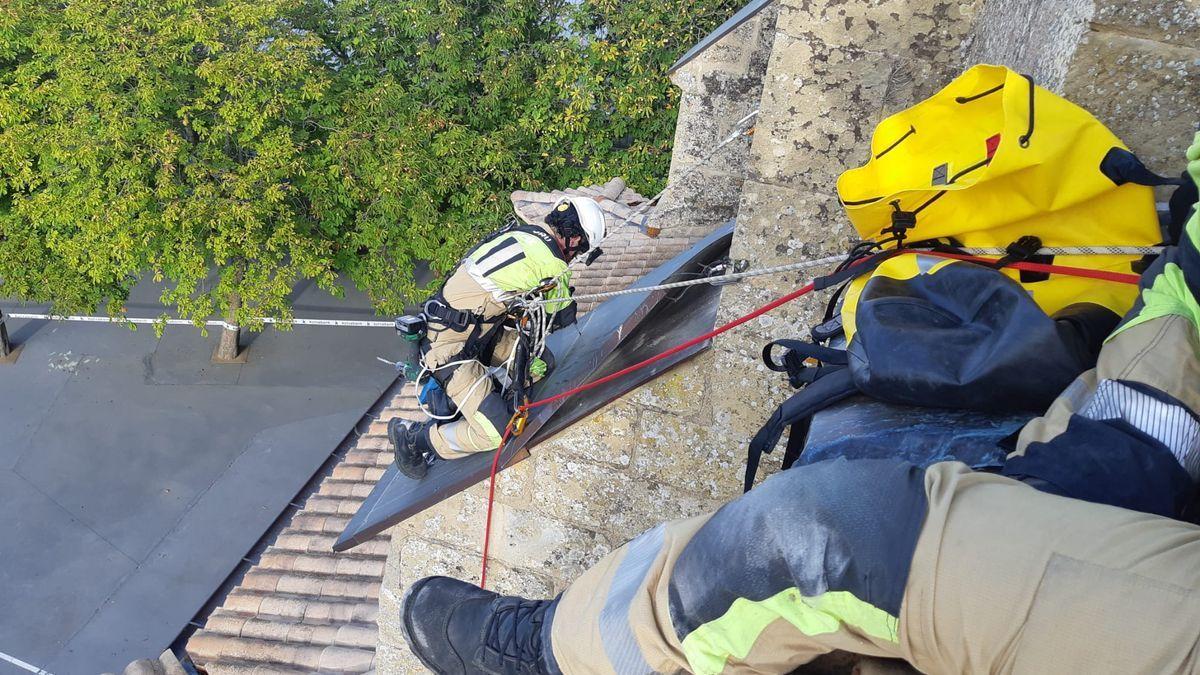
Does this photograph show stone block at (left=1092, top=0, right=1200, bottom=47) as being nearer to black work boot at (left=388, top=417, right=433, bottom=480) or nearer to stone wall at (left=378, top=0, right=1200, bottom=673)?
stone wall at (left=378, top=0, right=1200, bottom=673)

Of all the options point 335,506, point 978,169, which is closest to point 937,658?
point 978,169

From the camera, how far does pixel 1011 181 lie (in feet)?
5.40

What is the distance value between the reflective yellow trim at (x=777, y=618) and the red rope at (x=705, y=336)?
813 mm

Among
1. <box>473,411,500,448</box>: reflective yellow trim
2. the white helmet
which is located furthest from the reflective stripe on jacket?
<box>473,411,500,448</box>: reflective yellow trim

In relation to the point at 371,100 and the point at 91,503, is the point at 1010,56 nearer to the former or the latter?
the point at 371,100

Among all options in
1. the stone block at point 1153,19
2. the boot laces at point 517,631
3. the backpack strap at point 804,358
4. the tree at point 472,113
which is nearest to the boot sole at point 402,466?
the boot laces at point 517,631

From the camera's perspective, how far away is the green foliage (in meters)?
12.0

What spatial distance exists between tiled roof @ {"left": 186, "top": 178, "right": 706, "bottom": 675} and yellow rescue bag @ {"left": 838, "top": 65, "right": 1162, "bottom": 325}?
4.11 m

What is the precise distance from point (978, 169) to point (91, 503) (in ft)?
47.6

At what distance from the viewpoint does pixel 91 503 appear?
508 inches

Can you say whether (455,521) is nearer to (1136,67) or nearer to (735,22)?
(1136,67)

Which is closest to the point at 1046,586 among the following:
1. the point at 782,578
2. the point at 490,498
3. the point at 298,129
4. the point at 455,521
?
the point at 782,578

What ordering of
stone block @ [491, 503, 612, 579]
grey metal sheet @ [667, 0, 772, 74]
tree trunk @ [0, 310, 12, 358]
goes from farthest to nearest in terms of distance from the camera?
tree trunk @ [0, 310, 12, 358] → grey metal sheet @ [667, 0, 772, 74] → stone block @ [491, 503, 612, 579]

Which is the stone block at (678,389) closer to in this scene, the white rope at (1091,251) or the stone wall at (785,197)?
the stone wall at (785,197)
